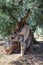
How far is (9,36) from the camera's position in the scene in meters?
6.48

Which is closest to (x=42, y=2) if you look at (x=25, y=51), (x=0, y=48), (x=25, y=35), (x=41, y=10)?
(x=41, y=10)

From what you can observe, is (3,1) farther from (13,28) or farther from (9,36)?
(9,36)

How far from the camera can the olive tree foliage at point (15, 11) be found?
5.04 m

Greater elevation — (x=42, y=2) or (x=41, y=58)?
(x=42, y=2)

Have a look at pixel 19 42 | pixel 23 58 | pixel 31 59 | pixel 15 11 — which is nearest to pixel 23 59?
pixel 23 58

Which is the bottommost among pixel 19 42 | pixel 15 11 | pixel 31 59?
pixel 31 59

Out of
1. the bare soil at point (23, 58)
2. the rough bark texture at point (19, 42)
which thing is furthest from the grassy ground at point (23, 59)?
the rough bark texture at point (19, 42)

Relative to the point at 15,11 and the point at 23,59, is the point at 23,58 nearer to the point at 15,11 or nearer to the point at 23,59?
the point at 23,59

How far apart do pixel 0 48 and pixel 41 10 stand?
241 centimetres

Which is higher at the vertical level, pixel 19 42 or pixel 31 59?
pixel 19 42

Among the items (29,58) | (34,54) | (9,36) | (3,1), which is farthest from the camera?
(9,36)

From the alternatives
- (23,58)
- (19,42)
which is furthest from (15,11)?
(23,58)

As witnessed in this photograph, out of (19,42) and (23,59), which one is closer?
(23,59)

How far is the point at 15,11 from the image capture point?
17.7 ft
